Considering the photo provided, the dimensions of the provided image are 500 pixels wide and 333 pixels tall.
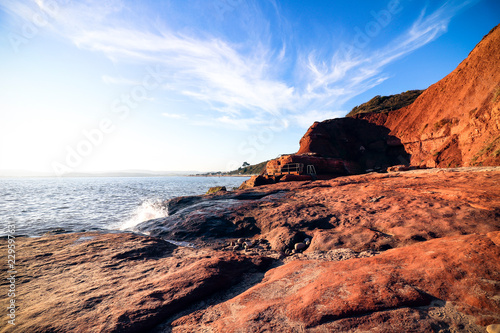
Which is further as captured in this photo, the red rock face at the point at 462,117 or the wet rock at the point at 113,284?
the red rock face at the point at 462,117

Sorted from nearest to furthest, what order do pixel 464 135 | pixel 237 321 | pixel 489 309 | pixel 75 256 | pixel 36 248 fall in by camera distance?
pixel 489 309 < pixel 237 321 < pixel 75 256 < pixel 36 248 < pixel 464 135

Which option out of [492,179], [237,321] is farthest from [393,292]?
[492,179]

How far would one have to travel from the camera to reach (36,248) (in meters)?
5.72

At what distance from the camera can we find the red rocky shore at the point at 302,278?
80.4 inches

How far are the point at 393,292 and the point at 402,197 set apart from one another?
5.25 metres

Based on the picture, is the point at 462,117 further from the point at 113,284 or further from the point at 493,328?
the point at 113,284

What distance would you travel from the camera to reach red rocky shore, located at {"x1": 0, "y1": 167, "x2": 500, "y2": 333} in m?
2.04

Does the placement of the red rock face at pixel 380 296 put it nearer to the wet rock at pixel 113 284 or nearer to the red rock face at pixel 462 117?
the wet rock at pixel 113 284

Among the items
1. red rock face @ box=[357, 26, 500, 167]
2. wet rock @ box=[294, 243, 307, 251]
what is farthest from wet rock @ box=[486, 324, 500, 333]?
red rock face @ box=[357, 26, 500, 167]

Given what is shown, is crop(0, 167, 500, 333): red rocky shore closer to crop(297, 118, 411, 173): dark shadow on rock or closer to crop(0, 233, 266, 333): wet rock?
crop(0, 233, 266, 333): wet rock

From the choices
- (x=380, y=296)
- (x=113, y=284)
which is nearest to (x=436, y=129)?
(x=380, y=296)

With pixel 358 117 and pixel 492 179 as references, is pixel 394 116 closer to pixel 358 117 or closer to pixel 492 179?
pixel 358 117

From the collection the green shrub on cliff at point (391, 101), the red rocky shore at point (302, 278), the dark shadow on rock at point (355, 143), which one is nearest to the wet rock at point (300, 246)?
the red rocky shore at point (302, 278)

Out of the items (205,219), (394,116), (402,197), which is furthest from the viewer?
(394,116)
